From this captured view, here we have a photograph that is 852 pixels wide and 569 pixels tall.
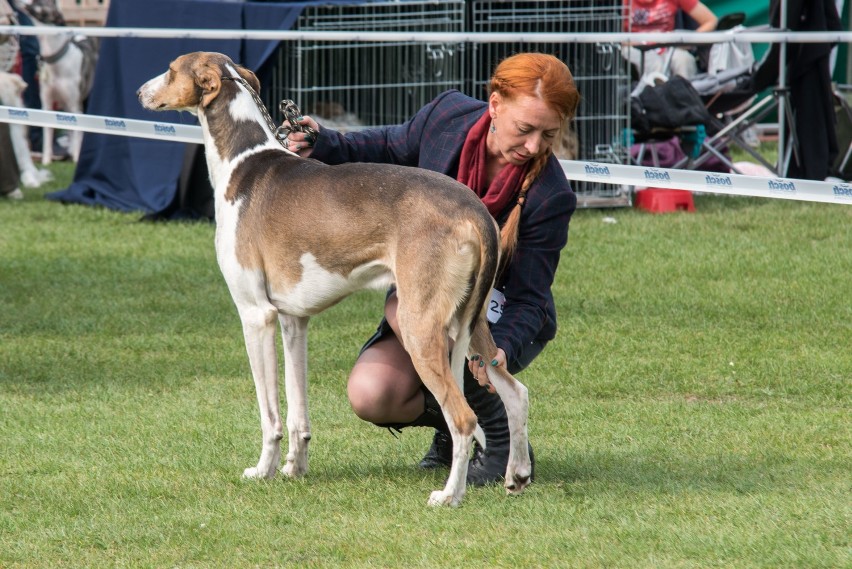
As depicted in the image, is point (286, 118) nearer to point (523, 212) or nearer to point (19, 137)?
point (523, 212)

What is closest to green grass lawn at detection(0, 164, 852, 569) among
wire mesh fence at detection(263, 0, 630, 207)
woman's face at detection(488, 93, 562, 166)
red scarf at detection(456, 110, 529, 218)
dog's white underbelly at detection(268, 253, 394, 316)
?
dog's white underbelly at detection(268, 253, 394, 316)

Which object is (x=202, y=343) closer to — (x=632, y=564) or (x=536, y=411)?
(x=536, y=411)

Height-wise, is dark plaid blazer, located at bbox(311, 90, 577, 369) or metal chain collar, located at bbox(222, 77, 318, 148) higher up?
→ metal chain collar, located at bbox(222, 77, 318, 148)

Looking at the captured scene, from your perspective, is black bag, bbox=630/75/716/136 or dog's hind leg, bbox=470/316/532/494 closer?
dog's hind leg, bbox=470/316/532/494

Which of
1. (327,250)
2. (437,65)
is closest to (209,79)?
(327,250)

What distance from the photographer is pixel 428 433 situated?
5.04 m

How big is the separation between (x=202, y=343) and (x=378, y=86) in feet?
13.3

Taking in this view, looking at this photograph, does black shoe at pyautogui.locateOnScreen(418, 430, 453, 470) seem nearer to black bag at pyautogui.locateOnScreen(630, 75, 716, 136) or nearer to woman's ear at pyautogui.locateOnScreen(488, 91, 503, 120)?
woman's ear at pyautogui.locateOnScreen(488, 91, 503, 120)

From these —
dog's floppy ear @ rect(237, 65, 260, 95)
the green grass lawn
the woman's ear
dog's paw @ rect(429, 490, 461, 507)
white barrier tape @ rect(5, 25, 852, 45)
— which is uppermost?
white barrier tape @ rect(5, 25, 852, 45)

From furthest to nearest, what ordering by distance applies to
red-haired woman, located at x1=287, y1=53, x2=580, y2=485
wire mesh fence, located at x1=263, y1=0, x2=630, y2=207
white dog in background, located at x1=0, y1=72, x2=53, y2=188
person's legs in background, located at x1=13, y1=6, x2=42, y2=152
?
person's legs in background, located at x1=13, y1=6, x2=42, y2=152
white dog in background, located at x1=0, y1=72, x2=53, y2=188
wire mesh fence, located at x1=263, y1=0, x2=630, y2=207
red-haired woman, located at x1=287, y1=53, x2=580, y2=485

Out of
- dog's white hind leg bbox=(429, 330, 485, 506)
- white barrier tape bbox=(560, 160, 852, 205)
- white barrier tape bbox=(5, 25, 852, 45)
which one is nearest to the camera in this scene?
dog's white hind leg bbox=(429, 330, 485, 506)

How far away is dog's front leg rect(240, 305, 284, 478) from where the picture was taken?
3.98 meters

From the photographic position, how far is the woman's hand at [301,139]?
4285mm

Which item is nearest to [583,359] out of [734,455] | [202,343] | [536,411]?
[536,411]
